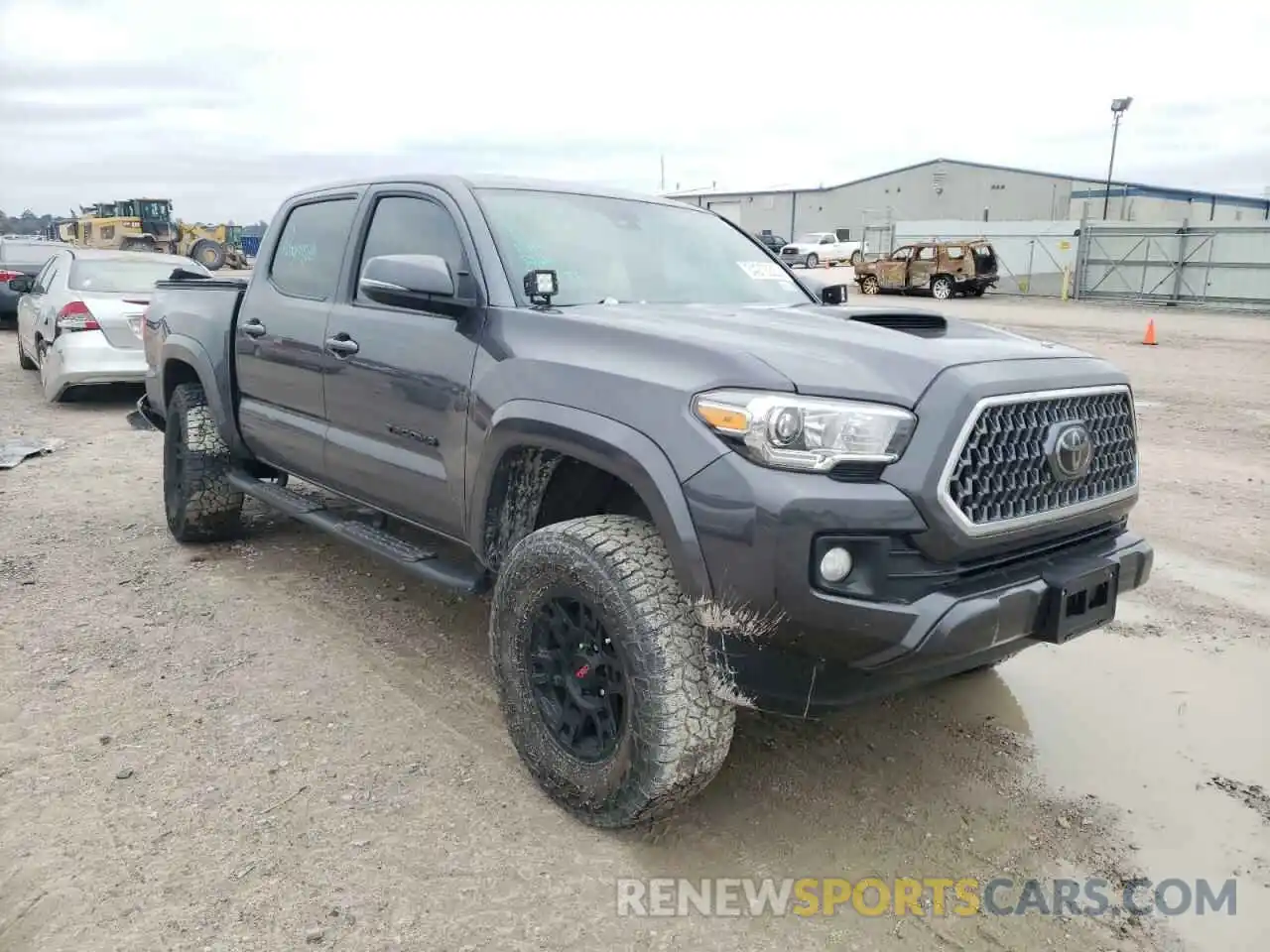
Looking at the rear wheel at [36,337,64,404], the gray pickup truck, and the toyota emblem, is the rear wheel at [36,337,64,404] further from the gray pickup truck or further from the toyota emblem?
the toyota emblem

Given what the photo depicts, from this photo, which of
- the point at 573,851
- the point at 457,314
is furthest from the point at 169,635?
the point at 573,851

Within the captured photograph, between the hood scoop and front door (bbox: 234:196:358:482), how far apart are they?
2.23 m

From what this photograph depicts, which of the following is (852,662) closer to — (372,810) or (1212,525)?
(372,810)

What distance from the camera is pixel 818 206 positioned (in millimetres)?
65688

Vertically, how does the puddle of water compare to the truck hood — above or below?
below

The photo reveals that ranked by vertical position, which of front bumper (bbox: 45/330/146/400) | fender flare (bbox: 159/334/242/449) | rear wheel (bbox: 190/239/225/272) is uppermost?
rear wheel (bbox: 190/239/225/272)

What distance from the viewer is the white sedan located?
9.24m

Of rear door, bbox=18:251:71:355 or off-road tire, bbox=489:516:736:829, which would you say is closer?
off-road tire, bbox=489:516:736:829

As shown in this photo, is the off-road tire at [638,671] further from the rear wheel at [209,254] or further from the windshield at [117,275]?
the rear wheel at [209,254]

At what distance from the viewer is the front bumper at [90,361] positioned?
30.3 feet

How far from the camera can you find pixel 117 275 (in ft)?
32.6

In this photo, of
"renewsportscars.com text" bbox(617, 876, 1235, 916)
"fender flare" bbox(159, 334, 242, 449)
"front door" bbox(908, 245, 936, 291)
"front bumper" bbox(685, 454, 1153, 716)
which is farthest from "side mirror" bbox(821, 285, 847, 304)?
"front door" bbox(908, 245, 936, 291)

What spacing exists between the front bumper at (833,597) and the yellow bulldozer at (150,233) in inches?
1419

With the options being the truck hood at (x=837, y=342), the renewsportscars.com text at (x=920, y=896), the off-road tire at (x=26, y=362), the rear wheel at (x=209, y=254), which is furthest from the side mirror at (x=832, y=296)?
the rear wheel at (x=209, y=254)
